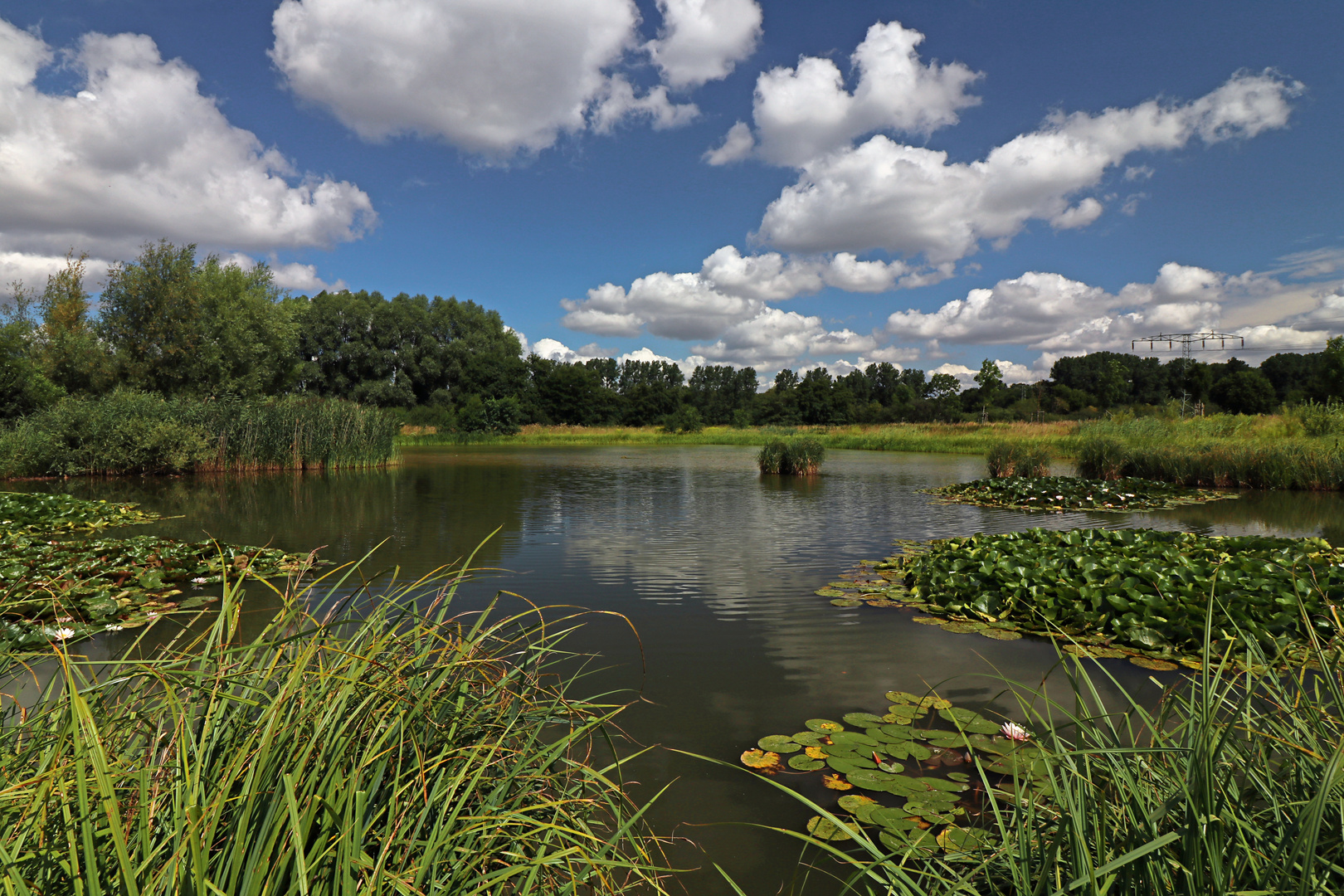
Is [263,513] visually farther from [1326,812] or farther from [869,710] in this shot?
[1326,812]

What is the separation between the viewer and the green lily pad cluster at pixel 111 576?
16.9 feet

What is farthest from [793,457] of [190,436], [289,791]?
[289,791]

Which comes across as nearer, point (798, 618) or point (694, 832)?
point (694, 832)

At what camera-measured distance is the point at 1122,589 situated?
18.8 feet

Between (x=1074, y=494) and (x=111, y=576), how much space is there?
1594 centimetres

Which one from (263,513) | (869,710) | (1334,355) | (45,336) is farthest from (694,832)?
(1334,355)

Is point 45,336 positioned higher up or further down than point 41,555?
higher up

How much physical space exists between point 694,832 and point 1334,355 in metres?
53.6

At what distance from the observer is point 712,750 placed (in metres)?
3.68

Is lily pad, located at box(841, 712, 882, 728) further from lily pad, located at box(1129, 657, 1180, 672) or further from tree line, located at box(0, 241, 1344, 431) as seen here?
tree line, located at box(0, 241, 1344, 431)

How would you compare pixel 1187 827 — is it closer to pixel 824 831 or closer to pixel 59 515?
pixel 824 831

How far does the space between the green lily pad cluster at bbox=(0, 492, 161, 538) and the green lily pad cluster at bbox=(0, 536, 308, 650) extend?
1.41 meters

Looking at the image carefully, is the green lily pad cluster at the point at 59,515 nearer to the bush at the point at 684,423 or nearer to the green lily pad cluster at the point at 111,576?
the green lily pad cluster at the point at 111,576

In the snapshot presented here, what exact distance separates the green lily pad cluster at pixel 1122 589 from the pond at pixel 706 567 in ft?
1.35
